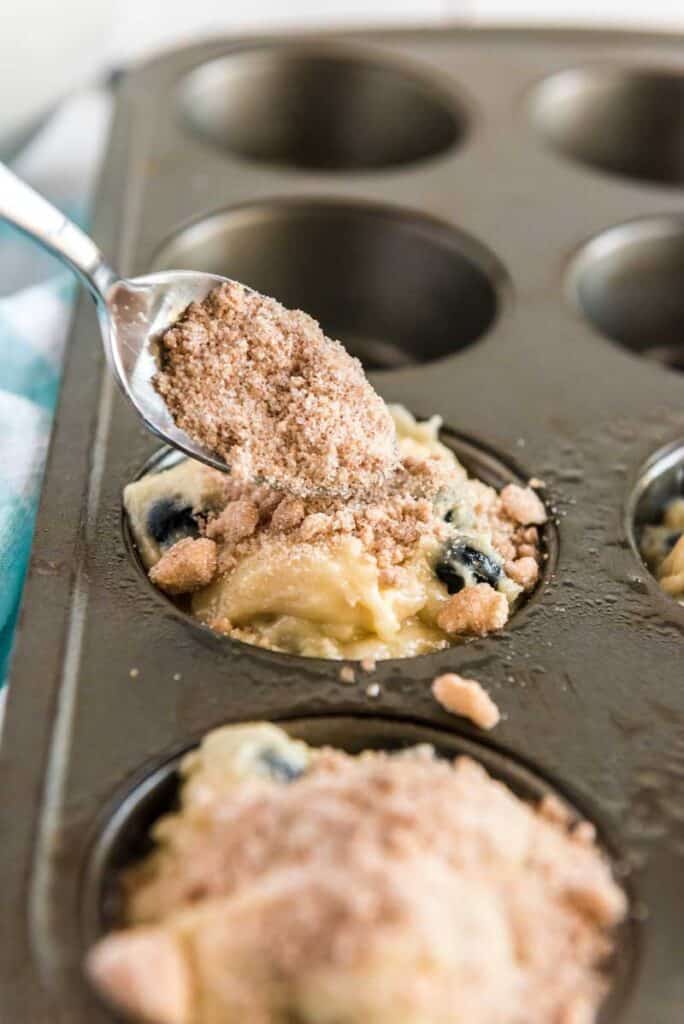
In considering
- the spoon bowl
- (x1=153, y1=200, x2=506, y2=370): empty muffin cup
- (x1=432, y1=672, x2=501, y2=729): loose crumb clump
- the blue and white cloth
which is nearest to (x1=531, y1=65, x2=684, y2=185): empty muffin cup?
(x1=153, y1=200, x2=506, y2=370): empty muffin cup

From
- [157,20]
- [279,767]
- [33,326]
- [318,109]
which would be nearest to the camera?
[279,767]

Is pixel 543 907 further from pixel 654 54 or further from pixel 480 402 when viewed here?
pixel 654 54

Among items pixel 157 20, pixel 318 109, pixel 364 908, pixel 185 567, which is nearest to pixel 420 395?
pixel 185 567

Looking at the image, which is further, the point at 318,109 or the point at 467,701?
the point at 318,109

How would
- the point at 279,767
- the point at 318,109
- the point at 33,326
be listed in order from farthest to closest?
the point at 318,109 < the point at 33,326 < the point at 279,767

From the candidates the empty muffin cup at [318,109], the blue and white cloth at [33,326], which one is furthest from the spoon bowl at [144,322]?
the empty muffin cup at [318,109]

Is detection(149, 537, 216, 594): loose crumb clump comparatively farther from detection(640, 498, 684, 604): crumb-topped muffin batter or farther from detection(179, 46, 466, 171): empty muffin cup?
detection(179, 46, 466, 171): empty muffin cup

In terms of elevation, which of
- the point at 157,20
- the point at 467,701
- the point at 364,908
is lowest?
the point at 364,908

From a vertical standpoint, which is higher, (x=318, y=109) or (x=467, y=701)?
(x=318, y=109)

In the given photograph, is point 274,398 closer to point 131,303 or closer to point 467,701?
point 131,303
